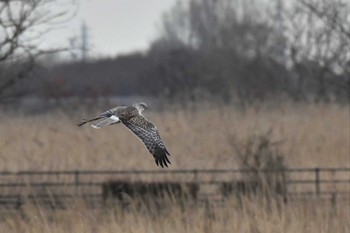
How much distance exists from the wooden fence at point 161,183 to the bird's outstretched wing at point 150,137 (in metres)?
4.34

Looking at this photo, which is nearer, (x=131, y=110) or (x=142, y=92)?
(x=131, y=110)

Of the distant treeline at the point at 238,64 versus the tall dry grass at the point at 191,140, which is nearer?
the tall dry grass at the point at 191,140

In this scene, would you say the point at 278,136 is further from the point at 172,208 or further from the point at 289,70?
the point at 289,70

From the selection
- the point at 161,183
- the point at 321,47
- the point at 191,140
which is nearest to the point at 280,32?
the point at 321,47

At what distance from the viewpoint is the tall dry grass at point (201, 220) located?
13492 millimetres

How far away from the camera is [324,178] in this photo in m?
19.2

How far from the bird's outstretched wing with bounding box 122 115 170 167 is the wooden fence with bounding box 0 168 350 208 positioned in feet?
14.2

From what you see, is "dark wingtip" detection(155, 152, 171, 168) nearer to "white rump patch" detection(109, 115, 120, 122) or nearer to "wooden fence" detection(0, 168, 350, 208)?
"white rump patch" detection(109, 115, 120, 122)

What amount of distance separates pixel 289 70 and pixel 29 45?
2696cm

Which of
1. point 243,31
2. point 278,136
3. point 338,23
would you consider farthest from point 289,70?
point 278,136

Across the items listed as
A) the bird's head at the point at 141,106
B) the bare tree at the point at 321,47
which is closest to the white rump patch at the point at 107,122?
the bird's head at the point at 141,106

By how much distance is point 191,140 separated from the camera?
75.7 ft

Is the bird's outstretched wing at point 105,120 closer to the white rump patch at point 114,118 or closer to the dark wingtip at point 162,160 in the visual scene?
the white rump patch at point 114,118

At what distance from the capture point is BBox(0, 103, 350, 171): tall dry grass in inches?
815
